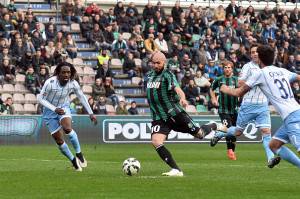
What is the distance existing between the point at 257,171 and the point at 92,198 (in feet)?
22.0

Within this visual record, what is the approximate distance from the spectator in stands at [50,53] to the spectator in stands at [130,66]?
376 centimetres

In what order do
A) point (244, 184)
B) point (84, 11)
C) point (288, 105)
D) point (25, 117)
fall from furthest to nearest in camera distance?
point (84, 11) → point (25, 117) → point (244, 184) → point (288, 105)

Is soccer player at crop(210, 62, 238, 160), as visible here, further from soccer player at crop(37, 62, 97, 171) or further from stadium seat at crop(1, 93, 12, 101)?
stadium seat at crop(1, 93, 12, 101)

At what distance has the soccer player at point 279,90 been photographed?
48.9 feet

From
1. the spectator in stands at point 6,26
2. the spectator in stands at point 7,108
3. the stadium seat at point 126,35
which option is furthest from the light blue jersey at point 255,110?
the stadium seat at point 126,35

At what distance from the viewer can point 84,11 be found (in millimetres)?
43375

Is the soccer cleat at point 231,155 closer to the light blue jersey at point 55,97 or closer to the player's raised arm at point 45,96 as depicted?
the light blue jersey at point 55,97

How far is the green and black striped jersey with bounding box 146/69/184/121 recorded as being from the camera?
59.9ft

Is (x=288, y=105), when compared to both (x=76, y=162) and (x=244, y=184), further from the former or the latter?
(x=76, y=162)

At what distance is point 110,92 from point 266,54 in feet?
80.4

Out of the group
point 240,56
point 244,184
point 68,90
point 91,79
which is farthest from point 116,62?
Answer: point 244,184

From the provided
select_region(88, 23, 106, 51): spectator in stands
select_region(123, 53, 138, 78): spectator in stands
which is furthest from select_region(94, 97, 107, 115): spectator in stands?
select_region(88, 23, 106, 51): spectator in stands

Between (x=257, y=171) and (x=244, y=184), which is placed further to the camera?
(x=257, y=171)

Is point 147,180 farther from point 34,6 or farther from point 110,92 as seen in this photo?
point 34,6
